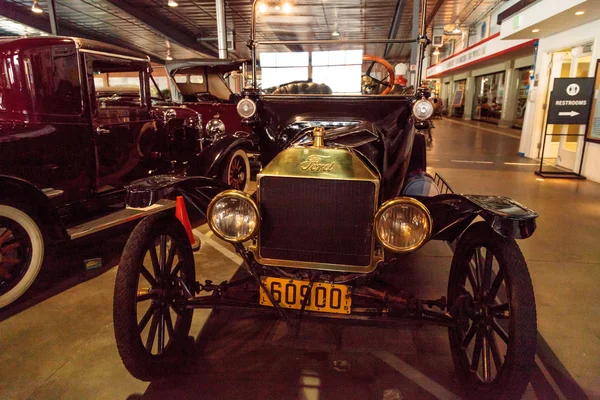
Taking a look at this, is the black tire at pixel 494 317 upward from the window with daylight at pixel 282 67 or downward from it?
downward

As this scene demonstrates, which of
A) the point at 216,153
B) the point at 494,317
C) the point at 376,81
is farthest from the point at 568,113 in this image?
the point at 494,317

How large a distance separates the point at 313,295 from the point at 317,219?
1.20ft

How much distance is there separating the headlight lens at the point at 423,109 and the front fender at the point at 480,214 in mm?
957

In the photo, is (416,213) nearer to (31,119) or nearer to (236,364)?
(236,364)

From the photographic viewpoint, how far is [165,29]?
15828 millimetres

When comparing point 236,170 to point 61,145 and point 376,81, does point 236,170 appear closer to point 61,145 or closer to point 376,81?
point 376,81

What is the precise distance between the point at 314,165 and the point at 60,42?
269 centimetres

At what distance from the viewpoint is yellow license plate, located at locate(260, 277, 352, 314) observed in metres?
1.94

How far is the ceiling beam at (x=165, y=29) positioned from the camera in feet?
42.3

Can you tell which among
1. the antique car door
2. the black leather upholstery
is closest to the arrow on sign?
the black leather upholstery

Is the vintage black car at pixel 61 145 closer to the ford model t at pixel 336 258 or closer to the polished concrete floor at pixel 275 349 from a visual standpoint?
the polished concrete floor at pixel 275 349

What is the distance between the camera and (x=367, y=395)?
2.02 m

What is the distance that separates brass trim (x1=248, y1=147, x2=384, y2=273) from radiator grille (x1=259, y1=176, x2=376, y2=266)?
17mm

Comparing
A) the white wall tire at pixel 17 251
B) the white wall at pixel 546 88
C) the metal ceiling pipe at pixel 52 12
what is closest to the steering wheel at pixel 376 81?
the white wall tire at pixel 17 251
